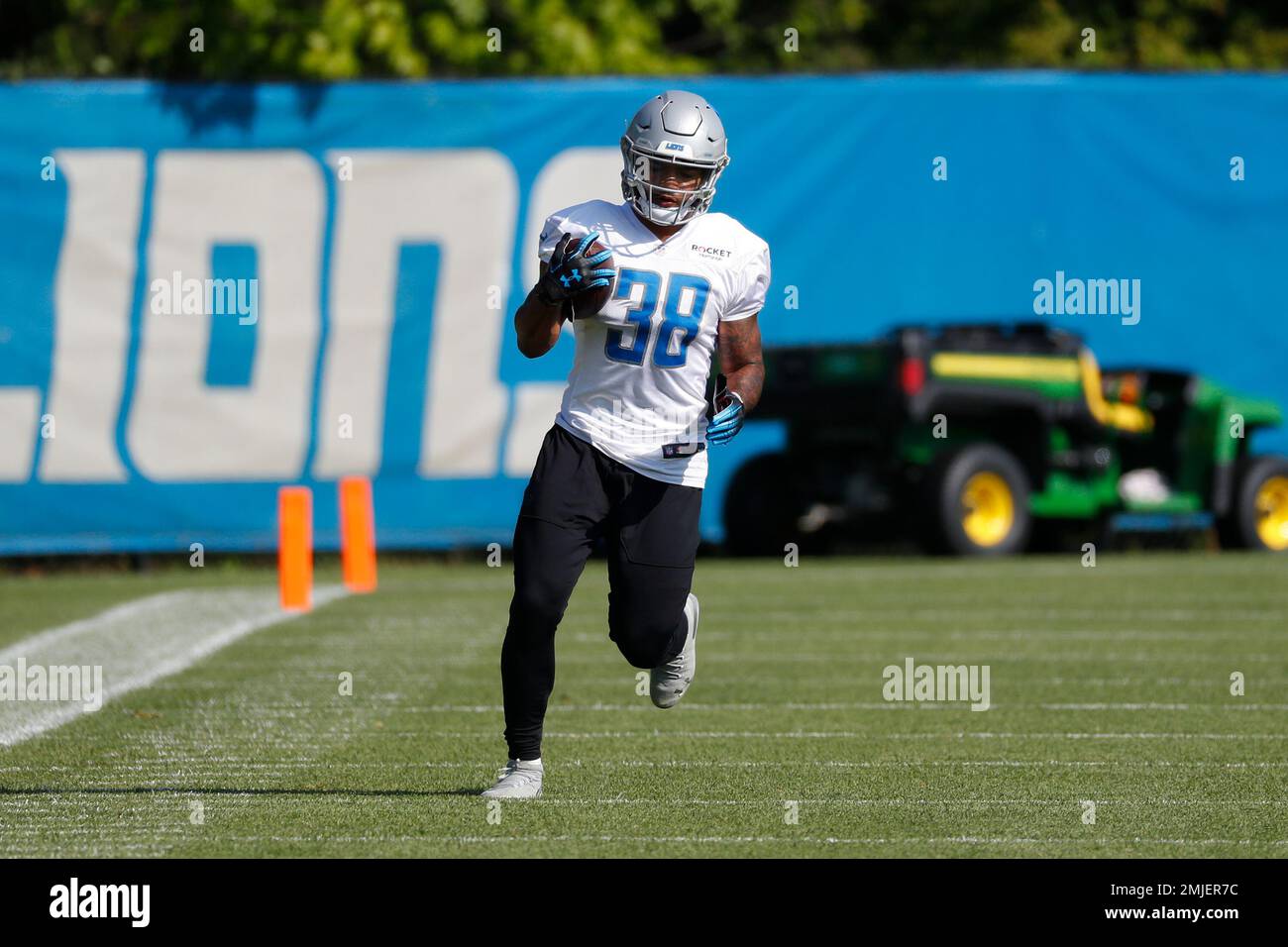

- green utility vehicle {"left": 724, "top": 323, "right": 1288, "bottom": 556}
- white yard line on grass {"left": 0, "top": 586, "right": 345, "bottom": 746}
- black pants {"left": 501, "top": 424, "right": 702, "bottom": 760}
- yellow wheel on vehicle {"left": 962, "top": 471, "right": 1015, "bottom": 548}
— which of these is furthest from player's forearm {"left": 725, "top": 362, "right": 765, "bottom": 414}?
yellow wheel on vehicle {"left": 962, "top": 471, "right": 1015, "bottom": 548}

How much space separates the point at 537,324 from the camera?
6285mm

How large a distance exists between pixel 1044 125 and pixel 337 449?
574 centimetres

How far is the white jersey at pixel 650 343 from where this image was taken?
6379 millimetres

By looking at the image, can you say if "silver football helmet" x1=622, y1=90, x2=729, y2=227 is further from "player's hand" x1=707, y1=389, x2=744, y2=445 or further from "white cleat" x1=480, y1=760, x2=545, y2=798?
"white cleat" x1=480, y1=760, x2=545, y2=798

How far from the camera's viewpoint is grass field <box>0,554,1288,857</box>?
5.92 metres

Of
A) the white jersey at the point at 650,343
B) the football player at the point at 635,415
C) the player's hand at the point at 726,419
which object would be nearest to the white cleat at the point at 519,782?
the football player at the point at 635,415

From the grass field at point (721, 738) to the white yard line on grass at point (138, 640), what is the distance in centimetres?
9

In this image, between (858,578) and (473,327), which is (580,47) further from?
(858,578)

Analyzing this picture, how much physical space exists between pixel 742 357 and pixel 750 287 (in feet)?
0.72

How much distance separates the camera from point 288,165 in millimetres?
16062

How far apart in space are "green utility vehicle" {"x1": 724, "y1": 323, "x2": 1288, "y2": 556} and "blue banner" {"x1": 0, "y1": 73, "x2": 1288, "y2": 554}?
15.3 inches
